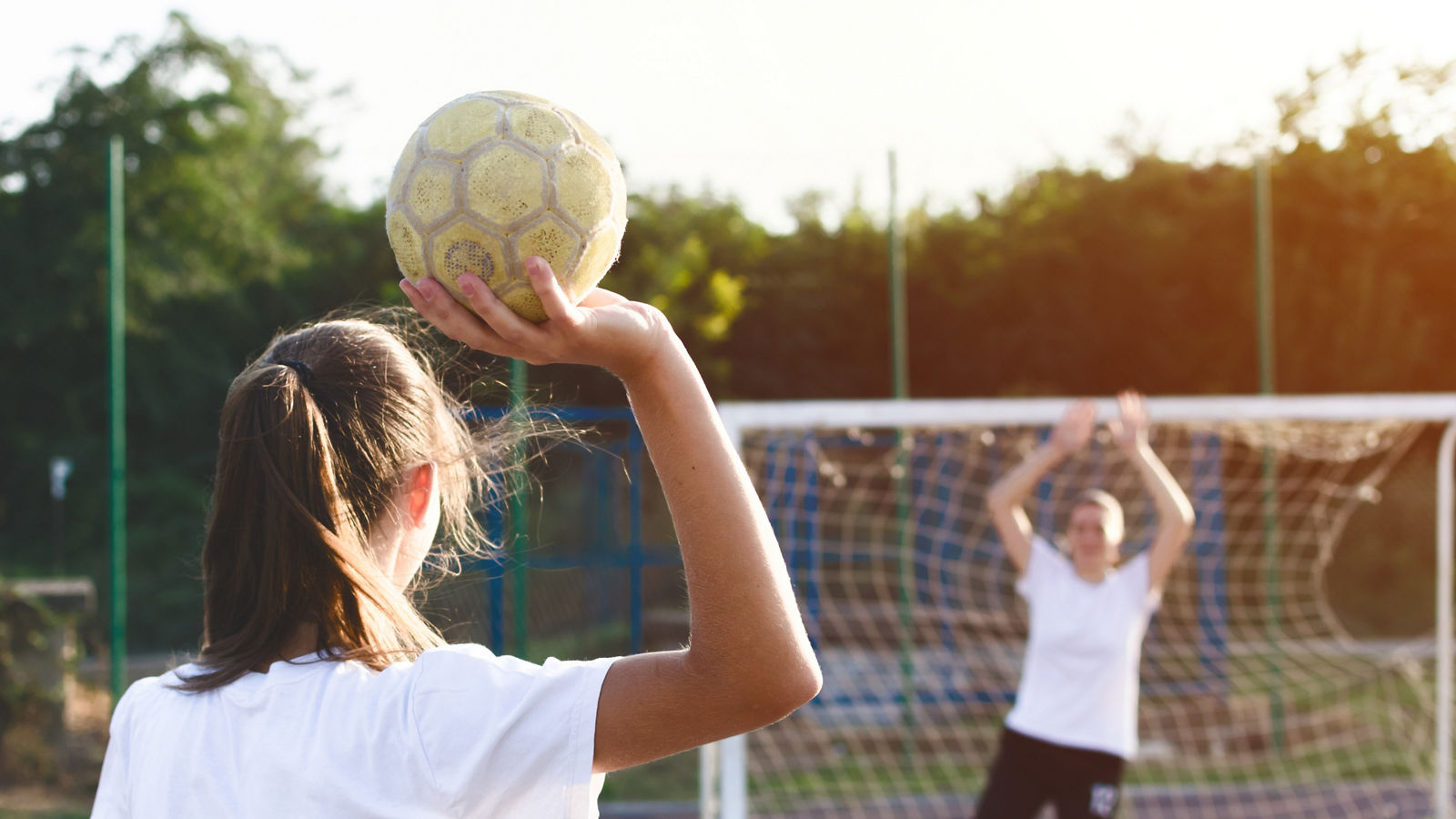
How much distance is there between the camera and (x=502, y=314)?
1.09m

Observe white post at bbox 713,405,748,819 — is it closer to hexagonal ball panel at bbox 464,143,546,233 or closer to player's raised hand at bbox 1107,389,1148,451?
player's raised hand at bbox 1107,389,1148,451

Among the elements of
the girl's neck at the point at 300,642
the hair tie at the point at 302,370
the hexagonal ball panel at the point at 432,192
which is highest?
the hexagonal ball panel at the point at 432,192

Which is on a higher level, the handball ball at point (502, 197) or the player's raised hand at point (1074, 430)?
the handball ball at point (502, 197)

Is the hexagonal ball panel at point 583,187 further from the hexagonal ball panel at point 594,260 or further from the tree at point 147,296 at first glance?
the tree at point 147,296

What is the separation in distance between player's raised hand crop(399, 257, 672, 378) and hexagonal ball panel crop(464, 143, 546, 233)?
0.14m

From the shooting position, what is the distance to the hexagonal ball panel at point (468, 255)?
1.24m

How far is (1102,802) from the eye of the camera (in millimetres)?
4262

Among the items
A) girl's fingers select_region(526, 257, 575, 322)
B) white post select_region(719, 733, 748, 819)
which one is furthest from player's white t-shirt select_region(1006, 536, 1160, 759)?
girl's fingers select_region(526, 257, 575, 322)

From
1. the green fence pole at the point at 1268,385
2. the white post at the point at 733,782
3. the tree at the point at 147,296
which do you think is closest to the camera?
the white post at the point at 733,782

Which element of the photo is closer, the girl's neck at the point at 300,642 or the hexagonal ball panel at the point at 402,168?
the girl's neck at the point at 300,642

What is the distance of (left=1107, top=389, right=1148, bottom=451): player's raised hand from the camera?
4.65 metres

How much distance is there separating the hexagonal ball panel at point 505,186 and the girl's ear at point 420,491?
29 centimetres

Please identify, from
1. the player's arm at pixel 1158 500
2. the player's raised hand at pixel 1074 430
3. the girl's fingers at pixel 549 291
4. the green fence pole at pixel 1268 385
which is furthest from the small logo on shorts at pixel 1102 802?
the green fence pole at pixel 1268 385

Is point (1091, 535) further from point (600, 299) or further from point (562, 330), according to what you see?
point (562, 330)
